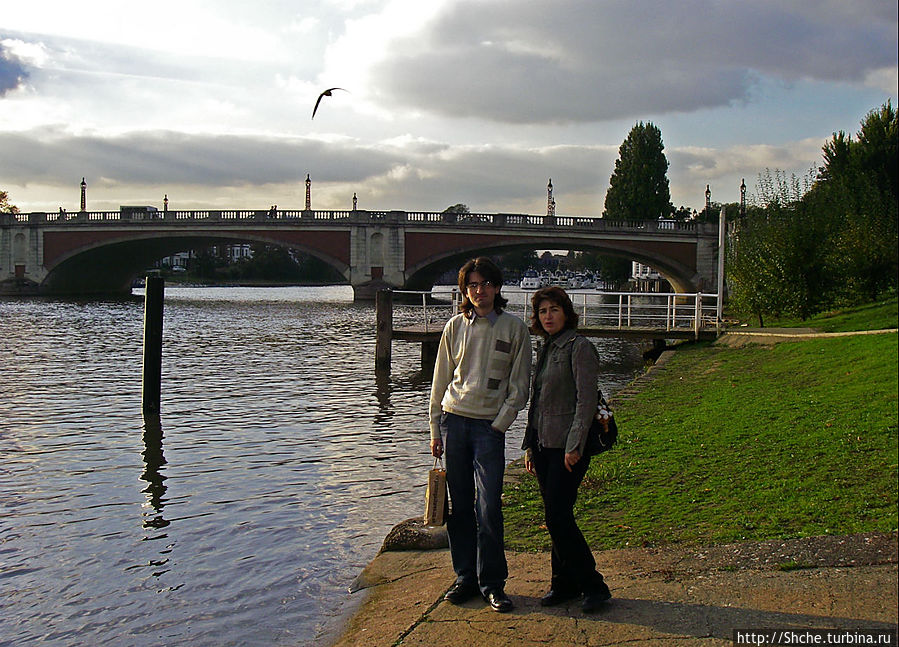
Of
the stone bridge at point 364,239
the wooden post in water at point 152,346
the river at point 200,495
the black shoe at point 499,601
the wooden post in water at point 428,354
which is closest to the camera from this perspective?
the black shoe at point 499,601

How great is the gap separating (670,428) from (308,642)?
592 centimetres

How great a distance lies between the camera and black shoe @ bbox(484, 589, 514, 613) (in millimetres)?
4944

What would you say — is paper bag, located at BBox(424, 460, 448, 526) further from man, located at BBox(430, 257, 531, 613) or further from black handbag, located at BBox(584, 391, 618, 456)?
black handbag, located at BBox(584, 391, 618, 456)

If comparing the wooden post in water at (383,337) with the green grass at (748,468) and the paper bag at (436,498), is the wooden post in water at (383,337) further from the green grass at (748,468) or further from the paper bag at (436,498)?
the paper bag at (436,498)

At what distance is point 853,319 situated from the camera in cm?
1948

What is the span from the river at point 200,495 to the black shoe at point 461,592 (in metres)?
1.06

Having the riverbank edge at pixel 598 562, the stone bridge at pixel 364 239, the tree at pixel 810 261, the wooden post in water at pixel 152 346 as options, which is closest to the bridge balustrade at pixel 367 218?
the stone bridge at pixel 364 239

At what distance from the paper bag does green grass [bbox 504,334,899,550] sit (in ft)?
4.05

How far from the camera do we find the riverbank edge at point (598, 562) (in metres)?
4.96

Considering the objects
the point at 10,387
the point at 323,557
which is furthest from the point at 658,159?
the point at 323,557

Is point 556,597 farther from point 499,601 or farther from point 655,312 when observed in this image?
point 655,312

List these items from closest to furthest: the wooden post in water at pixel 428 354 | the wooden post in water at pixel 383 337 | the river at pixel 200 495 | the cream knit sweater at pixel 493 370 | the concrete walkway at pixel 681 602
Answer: the concrete walkway at pixel 681 602
the cream knit sweater at pixel 493 370
the river at pixel 200 495
the wooden post in water at pixel 383 337
the wooden post in water at pixel 428 354

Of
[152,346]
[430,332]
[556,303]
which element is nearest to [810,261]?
[430,332]

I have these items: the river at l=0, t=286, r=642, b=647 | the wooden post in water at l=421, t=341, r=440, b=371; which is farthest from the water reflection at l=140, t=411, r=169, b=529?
the wooden post in water at l=421, t=341, r=440, b=371
